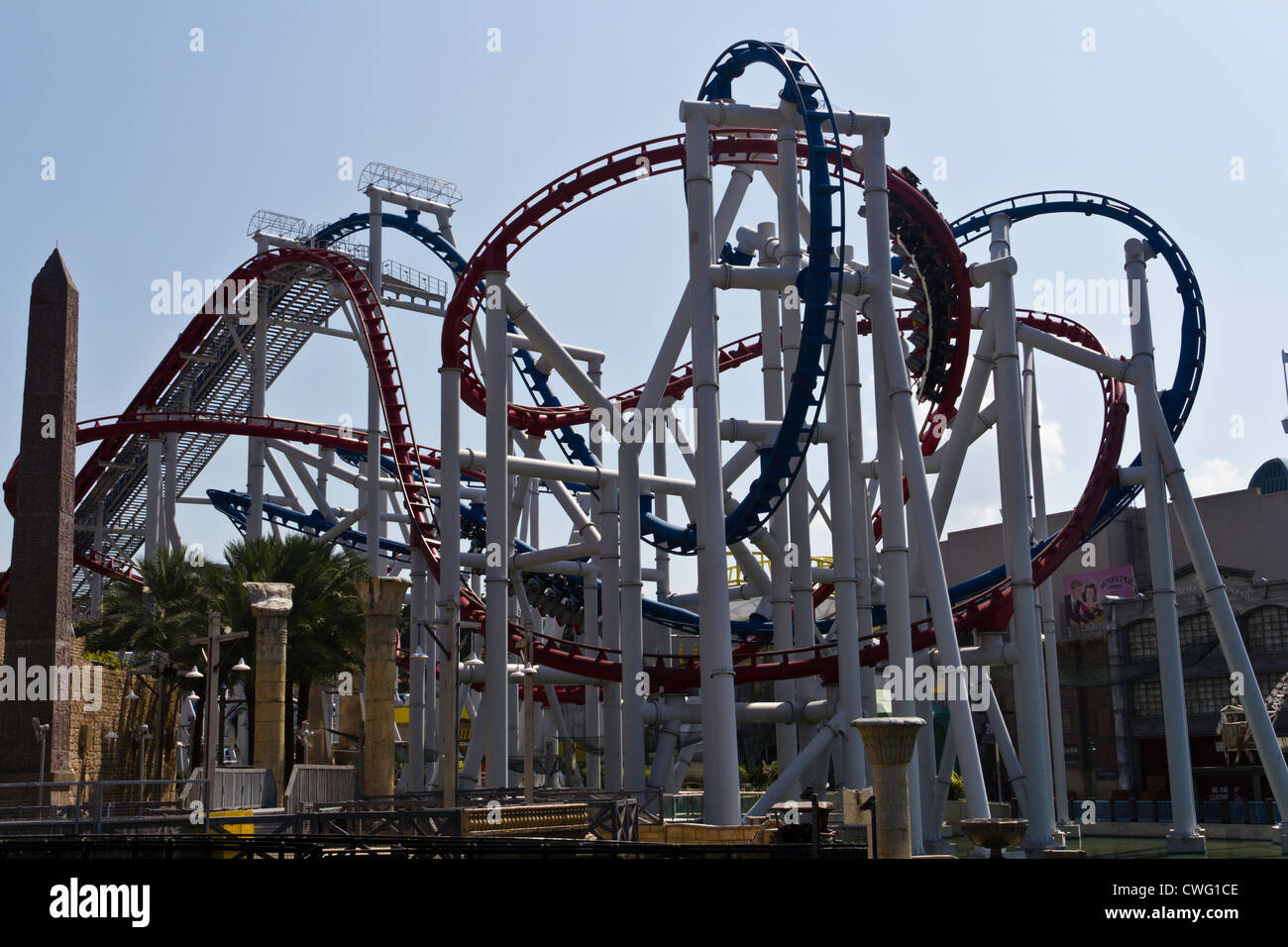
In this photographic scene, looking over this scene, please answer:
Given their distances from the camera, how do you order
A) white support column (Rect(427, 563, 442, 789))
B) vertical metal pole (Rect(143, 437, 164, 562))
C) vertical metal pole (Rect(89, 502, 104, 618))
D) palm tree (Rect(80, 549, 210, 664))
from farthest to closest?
1. vertical metal pole (Rect(89, 502, 104, 618))
2. vertical metal pole (Rect(143, 437, 164, 562))
3. white support column (Rect(427, 563, 442, 789))
4. palm tree (Rect(80, 549, 210, 664))

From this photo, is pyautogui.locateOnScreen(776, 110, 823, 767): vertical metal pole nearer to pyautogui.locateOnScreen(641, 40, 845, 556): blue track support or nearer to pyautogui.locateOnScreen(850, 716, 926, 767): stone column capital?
pyautogui.locateOnScreen(641, 40, 845, 556): blue track support

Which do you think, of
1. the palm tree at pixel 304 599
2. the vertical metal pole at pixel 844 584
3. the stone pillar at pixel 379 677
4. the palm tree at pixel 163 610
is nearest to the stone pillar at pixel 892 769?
the vertical metal pole at pixel 844 584

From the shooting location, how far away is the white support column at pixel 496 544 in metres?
23.0

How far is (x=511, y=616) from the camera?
1293 inches

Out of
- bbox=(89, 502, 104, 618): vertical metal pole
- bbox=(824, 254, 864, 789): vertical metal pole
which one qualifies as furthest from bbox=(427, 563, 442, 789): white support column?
bbox=(89, 502, 104, 618): vertical metal pole

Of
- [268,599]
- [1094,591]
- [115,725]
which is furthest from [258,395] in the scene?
[1094,591]

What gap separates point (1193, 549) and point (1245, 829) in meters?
8.43

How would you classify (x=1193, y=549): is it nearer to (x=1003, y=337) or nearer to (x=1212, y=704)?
(x=1003, y=337)

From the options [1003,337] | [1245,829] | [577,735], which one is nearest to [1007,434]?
[1003,337]

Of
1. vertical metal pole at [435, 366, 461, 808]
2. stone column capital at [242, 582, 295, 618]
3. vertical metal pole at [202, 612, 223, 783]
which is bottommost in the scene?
vertical metal pole at [202, 612, 223, 783]

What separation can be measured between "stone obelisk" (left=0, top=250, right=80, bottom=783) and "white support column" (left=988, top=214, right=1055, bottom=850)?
14463mm

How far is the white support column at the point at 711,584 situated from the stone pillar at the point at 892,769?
4.96 m

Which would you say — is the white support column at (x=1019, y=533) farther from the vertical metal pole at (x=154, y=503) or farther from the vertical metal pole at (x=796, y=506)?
the vertical metal pole at (x=154, y=503)

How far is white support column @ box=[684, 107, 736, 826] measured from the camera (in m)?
18.9
